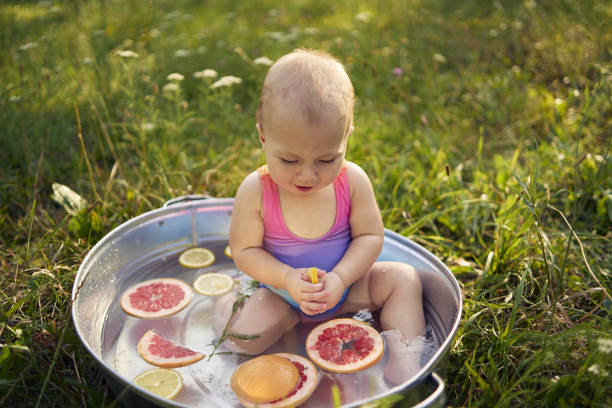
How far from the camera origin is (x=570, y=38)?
432 cm

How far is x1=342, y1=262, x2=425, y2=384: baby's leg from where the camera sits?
208 cm

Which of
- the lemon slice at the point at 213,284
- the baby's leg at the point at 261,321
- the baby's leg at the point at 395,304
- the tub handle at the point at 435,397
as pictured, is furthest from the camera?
the lemon slice at the point at 213,284

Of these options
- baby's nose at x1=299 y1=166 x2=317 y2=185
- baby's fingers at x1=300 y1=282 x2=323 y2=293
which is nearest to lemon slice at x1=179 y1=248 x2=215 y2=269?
baby's fingers at x1=300 y1=282 x2=323 y2=293

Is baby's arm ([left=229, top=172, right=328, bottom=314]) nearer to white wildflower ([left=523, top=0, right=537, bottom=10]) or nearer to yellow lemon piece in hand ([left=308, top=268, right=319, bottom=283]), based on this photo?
yellow lemon piece in hand ([left=308, top=268, right=319, bottom=283])

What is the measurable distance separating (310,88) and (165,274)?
57.2 inches

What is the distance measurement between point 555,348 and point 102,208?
2.35m

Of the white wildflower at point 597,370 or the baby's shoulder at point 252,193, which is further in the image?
the baby's shoulder at point 252,193

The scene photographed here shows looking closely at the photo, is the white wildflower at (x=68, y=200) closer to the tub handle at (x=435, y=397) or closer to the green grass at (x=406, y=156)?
the green grass at (x=406, y=156)

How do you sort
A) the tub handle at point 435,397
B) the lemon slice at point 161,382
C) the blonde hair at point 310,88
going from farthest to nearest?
the lemon slice at point 161,382 < the blonde hair at point 310,88 < the tub handle at point 435,397

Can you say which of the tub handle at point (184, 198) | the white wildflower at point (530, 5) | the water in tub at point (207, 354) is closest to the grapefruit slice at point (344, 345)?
the water in tub at point (207, 354)

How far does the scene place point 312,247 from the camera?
7.56 ft

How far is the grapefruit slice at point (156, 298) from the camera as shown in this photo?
8.07 feet

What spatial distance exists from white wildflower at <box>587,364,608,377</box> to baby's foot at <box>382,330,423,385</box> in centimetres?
63

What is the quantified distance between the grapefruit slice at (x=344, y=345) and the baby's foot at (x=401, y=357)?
0.17 feet
